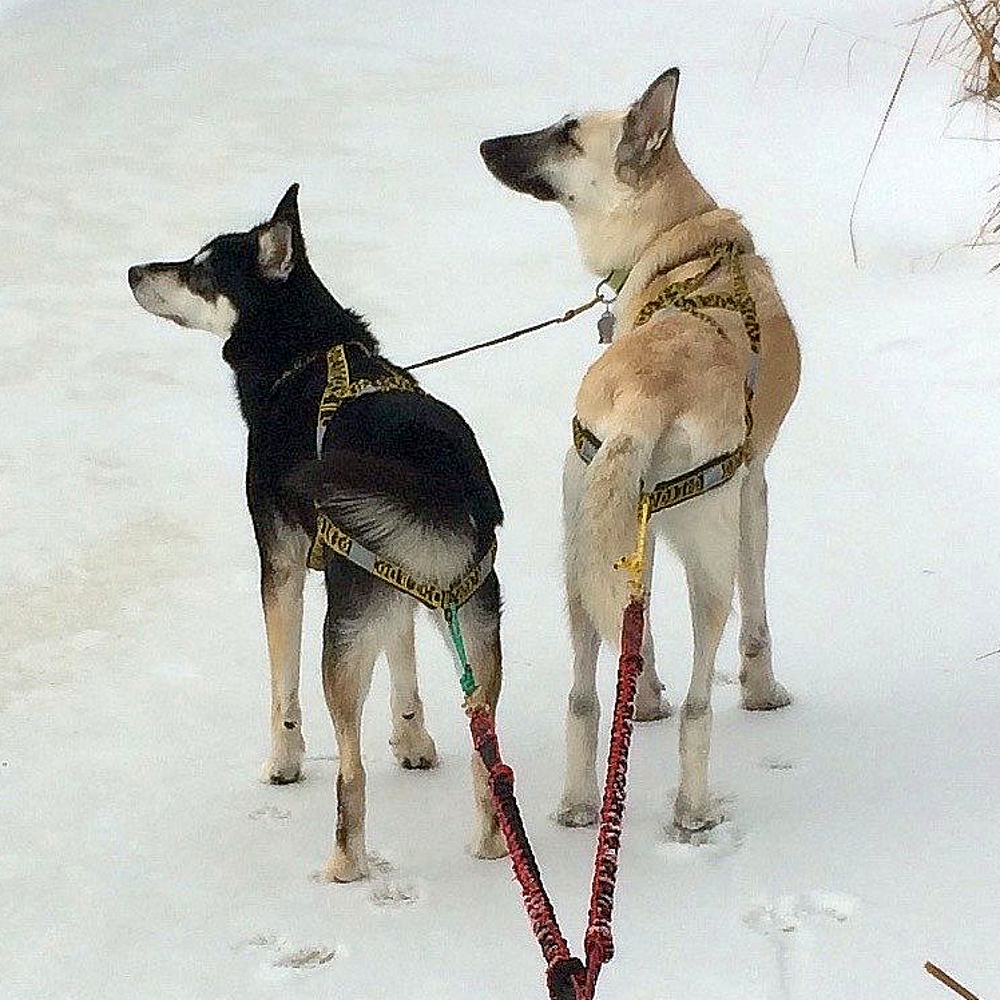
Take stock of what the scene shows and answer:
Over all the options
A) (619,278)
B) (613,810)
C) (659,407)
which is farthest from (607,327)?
(613,810)

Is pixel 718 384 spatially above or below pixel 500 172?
below

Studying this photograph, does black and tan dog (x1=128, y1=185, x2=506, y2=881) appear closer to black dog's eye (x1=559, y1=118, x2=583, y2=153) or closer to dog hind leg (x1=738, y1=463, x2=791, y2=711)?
black dog's eye (x1=559, y1=118, x2=583, y2=153)

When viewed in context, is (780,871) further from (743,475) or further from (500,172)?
(500,172)

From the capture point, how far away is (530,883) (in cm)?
205

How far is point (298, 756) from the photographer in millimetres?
3381

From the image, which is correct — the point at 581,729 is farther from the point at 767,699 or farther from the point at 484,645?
the point at 767,699

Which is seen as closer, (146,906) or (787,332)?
(146,906)

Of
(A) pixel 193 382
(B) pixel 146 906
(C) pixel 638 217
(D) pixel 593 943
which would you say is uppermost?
(C) pixel 638 217

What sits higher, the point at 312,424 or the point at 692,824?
the point at 312,424

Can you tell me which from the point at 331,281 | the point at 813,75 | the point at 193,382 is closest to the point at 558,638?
the point at 193,382

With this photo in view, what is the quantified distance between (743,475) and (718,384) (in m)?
0.21

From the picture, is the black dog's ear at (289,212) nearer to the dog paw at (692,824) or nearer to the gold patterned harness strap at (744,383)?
the gold patterned harness strap at (744,383)

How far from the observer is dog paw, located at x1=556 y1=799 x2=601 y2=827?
311 cm

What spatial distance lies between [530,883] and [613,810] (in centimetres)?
16
